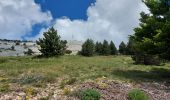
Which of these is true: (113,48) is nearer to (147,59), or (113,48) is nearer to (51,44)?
(51,44)

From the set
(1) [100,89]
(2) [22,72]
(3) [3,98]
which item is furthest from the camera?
(2) [22,72]

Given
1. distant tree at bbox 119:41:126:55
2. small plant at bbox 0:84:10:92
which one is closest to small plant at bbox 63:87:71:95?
small plant at bbox 0:84:10:92

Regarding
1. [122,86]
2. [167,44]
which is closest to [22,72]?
[122,86]

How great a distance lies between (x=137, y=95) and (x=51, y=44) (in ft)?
137

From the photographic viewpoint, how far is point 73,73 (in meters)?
25.6

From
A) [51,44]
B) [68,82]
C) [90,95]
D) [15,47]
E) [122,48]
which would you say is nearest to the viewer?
[90,95]

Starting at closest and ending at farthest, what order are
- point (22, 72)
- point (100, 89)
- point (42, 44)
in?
1. point (100, 89)
2. point (22, 72)
3. point (42, 44)

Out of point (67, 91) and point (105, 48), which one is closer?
point (67, 91)

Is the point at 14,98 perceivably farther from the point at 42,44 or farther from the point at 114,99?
the point at 42,44

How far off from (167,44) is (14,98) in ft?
41.5

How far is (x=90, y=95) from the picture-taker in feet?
65.1

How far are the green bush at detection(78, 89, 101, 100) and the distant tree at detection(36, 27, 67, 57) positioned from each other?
3963cm

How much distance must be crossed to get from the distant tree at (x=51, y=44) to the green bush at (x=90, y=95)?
3963 centimetres

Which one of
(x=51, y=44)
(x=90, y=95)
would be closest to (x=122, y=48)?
(x=51, y=44)
